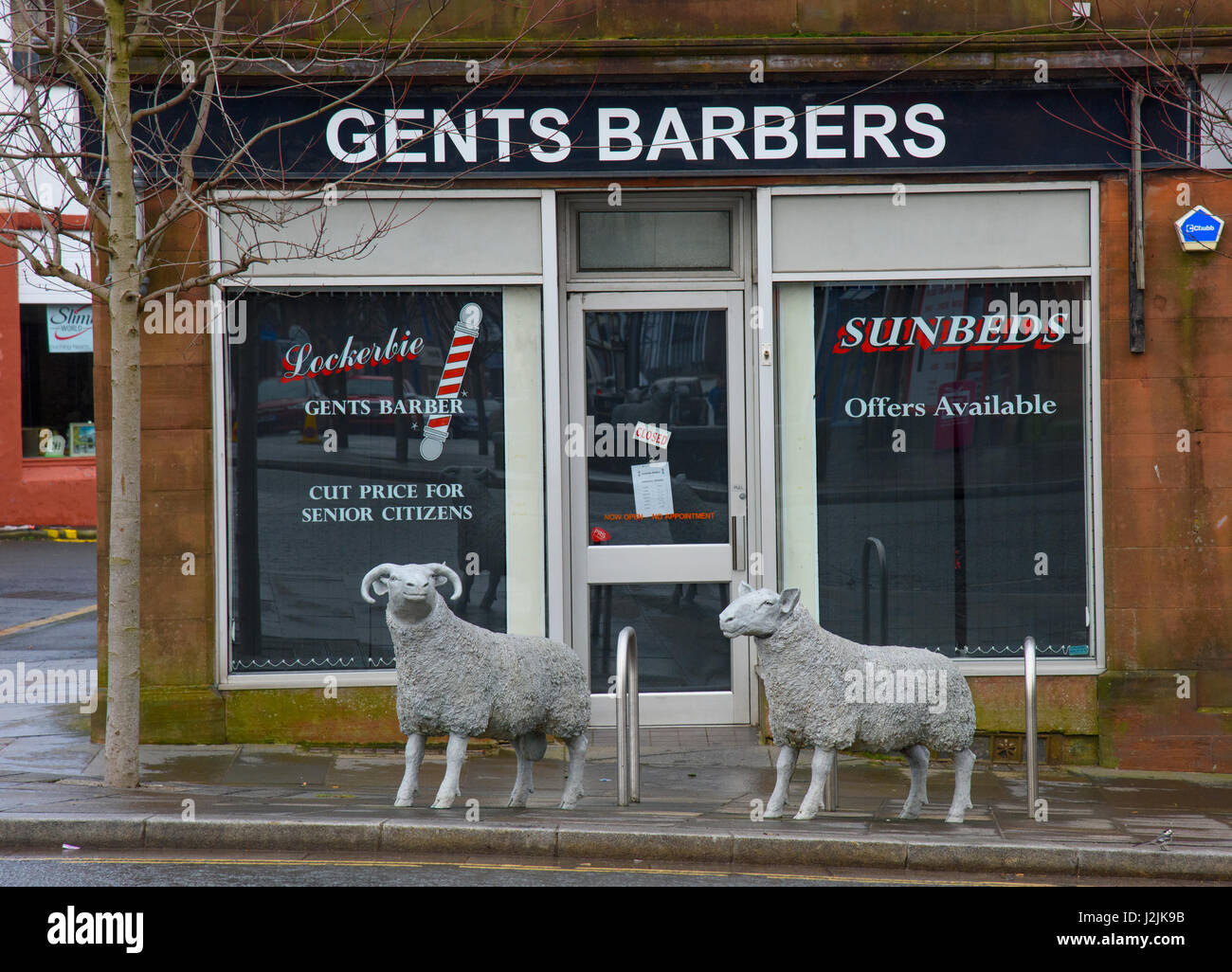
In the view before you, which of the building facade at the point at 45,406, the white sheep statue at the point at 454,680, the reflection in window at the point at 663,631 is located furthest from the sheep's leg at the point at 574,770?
the building facade at the point at 45,406

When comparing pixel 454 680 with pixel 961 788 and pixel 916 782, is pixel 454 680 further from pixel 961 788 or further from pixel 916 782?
pixel 961 788

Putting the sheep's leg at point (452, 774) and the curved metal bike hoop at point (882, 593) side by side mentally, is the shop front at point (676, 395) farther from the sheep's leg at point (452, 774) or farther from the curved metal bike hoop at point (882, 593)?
the sheep's leg at point (452, 774)

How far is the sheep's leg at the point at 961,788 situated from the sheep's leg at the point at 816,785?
0.76 m

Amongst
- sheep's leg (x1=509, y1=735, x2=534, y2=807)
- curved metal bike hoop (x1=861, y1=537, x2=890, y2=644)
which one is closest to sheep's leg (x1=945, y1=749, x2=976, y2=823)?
curved metal bike hoop (x1=861, y1=537, x2=890, y2=644)

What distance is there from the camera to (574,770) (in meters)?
8.15

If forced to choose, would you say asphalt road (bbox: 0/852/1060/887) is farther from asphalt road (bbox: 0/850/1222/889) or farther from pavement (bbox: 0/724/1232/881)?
pavement (bbox: 0/724/1232/881)

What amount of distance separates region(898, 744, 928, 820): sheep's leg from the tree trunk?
15.0 feet

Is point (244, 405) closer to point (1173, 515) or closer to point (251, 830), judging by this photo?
point (251, 830)

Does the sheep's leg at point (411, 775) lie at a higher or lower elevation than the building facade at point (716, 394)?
lower

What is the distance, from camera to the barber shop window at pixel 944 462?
33.2 ft

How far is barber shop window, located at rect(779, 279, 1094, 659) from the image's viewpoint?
10125mm

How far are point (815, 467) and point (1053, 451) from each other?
5.74 ft

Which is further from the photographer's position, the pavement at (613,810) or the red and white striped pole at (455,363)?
the red and white striped pole at (455,363)

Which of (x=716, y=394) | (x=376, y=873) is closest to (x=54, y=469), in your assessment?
(x=716, y=394)
